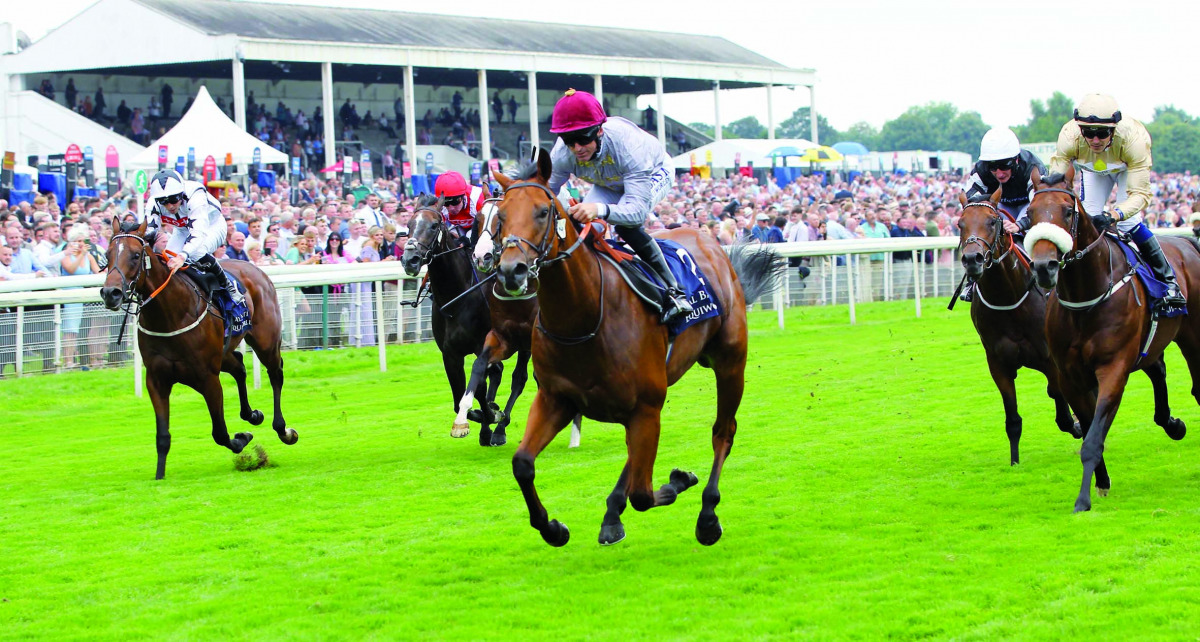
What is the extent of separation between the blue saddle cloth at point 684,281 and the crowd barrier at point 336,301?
336cm

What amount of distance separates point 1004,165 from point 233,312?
517cm

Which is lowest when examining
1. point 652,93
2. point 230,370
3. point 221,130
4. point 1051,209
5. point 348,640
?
point 348,640

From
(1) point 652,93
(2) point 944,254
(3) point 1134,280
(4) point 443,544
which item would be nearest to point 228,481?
(4) point 443,544

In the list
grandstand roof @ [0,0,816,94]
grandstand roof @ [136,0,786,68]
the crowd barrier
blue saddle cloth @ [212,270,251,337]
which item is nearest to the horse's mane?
the crowd barrier

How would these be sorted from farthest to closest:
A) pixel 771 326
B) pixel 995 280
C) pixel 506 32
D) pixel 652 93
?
pixel 652 93 → pixel 506 32 → pixel 771 326 → pixel 995 280

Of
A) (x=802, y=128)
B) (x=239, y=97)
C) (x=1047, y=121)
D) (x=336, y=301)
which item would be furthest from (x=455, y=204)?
(x=802, y=128)

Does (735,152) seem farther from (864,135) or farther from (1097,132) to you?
(864,135)

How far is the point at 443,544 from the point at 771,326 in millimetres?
11365

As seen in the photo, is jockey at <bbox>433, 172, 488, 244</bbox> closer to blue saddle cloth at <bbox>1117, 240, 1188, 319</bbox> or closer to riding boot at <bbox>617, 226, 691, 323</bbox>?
riding boot at <bbox>617, 226, 691, 323</bbox>

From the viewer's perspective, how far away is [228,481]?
8.13 meters

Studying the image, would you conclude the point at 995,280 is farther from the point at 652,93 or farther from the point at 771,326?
the point at 652,93

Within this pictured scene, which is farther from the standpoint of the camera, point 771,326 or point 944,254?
point 944,254

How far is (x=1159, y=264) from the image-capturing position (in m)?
6.93

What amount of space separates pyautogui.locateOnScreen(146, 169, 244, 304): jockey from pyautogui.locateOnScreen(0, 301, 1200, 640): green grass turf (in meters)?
1.43
